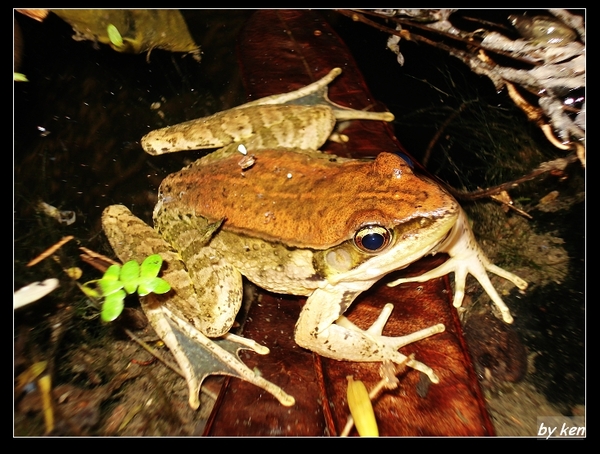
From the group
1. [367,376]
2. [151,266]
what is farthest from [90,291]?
[367,376]

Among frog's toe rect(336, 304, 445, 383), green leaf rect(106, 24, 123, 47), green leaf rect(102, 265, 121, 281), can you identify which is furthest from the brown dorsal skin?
green leaf rect(106, 24, 123, 47)

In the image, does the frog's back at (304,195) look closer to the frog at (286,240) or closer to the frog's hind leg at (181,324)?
the frog at (286,240)

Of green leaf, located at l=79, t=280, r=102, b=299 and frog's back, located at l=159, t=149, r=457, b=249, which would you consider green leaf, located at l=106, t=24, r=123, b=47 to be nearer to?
frog's back, located at l=159, t=149, r=457, b=249

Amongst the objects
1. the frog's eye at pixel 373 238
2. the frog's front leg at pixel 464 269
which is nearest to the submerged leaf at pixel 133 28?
the frog's eye at pixel 373 238

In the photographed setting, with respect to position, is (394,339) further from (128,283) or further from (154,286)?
(128,283)
